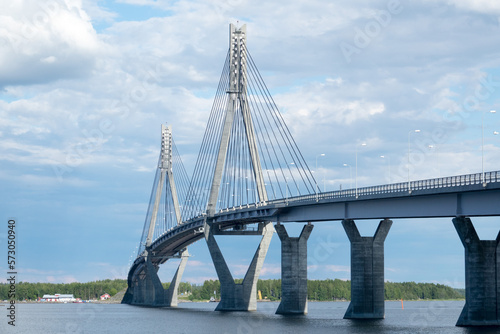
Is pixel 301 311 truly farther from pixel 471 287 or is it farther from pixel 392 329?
pixel 471 287

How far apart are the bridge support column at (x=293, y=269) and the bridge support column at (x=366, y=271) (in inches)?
572

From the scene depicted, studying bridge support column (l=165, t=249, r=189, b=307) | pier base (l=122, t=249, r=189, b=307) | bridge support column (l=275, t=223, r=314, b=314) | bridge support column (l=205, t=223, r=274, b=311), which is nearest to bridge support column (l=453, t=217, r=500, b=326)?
bridge support column (l=275, t=223, r=314, b=314)

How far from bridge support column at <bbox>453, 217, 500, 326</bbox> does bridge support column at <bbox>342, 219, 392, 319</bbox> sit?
16.2 m

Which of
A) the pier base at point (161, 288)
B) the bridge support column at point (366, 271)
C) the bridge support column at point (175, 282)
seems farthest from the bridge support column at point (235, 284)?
the pier base at point (161, 288)

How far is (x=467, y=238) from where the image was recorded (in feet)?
210

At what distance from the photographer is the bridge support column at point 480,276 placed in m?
63.5

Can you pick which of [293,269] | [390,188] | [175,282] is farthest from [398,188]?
[175,282]

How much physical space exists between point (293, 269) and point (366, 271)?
15800 mm

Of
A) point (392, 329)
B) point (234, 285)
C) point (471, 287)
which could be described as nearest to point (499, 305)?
point (471, 287)

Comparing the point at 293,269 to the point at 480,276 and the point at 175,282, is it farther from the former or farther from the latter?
the point at 175,282

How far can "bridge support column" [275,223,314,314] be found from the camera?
94.8 meters

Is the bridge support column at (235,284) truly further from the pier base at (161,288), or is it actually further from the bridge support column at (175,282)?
the pier base at (161,288)

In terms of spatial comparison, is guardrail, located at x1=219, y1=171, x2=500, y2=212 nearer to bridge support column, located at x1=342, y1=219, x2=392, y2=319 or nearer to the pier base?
bridge support column, located at x1=342, y1=219, x2=392, y2=319

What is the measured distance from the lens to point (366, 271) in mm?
80250
